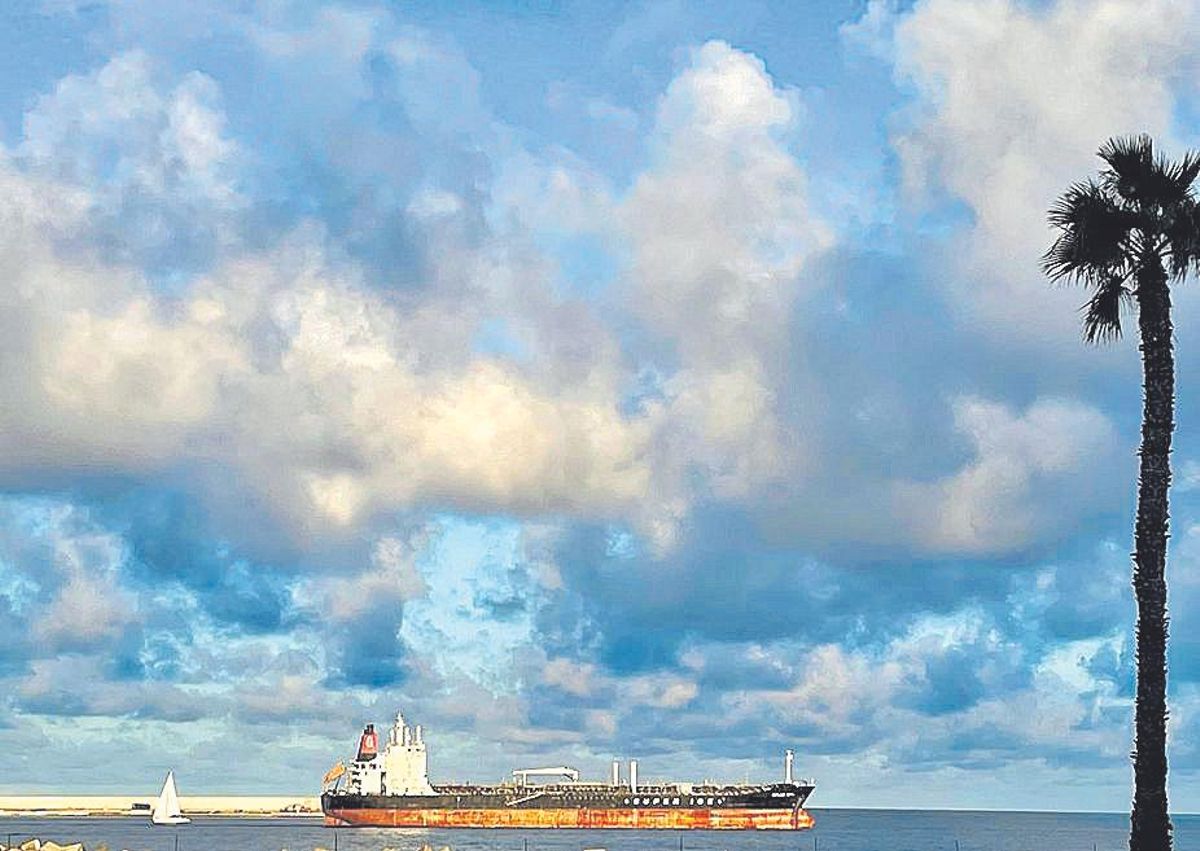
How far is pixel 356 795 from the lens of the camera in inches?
6299

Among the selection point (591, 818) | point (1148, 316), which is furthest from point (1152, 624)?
point (591, 818)

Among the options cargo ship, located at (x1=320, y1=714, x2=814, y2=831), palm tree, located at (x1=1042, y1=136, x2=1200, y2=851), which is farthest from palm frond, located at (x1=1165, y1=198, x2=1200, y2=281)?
cargo ship, located at (x1=320, y1=714, x2=814, y2=831)

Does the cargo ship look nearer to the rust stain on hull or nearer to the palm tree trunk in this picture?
the rust stain on hull

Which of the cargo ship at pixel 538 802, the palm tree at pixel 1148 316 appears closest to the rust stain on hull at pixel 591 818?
the cargo ship at pixel 538 802

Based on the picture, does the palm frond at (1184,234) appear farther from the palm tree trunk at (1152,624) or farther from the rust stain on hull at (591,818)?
the rust stain on hull at (591,818)

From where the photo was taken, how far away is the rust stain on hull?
157375 mm

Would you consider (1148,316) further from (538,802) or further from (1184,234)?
(538,802)

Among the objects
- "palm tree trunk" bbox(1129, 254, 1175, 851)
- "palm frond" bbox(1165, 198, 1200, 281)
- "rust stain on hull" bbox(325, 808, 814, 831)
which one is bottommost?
"rust stain on hull" bbox(325, 808, 814, 831)

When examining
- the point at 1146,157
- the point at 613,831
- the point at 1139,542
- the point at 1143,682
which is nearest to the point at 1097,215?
the point at 1146,157

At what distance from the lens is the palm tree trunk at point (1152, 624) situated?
25172 millimetres

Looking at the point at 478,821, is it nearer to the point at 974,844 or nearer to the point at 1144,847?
the point at 974,844

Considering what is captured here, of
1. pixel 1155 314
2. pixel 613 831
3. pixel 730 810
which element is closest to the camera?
pixel 1155 314

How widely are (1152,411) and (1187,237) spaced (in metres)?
3.29

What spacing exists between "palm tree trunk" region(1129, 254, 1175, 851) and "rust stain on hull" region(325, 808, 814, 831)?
134504 mm
